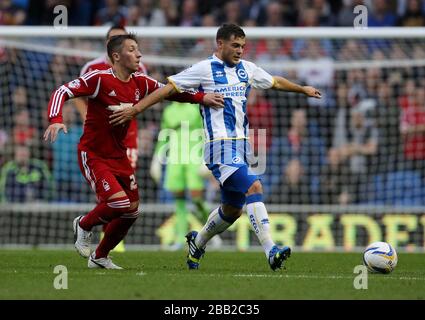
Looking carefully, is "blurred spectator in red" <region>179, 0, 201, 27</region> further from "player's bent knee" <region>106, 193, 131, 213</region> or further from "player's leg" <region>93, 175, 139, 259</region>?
"player's bent knee" <region>106, 193, 131, 213</region>

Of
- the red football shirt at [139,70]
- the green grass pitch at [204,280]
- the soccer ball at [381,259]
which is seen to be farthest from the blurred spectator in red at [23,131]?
the soccer ball at [381,259]

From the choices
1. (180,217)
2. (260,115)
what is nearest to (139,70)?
(180,217)

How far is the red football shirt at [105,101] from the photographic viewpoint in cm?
931

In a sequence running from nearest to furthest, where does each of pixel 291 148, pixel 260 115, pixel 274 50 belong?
1. pixel 291 148
2. pixel 260 115
3. pixel 274 50

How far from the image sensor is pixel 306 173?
1623 centimetres

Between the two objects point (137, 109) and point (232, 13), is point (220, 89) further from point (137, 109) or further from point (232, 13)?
point (232, 13)

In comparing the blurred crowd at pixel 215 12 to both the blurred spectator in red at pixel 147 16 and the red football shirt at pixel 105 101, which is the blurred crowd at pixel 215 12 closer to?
the blurred spectator in red at pixel 147 16

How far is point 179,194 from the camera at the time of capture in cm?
1448

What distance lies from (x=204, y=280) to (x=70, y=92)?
2103 millimetres

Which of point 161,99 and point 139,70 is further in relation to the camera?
point 139,70

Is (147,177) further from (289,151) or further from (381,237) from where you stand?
(381,237)

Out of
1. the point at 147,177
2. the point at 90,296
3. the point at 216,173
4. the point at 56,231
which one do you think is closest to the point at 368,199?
the point at 147,177

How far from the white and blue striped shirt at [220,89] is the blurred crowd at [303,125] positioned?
20.1 ft

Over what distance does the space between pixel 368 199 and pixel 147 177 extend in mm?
3446
